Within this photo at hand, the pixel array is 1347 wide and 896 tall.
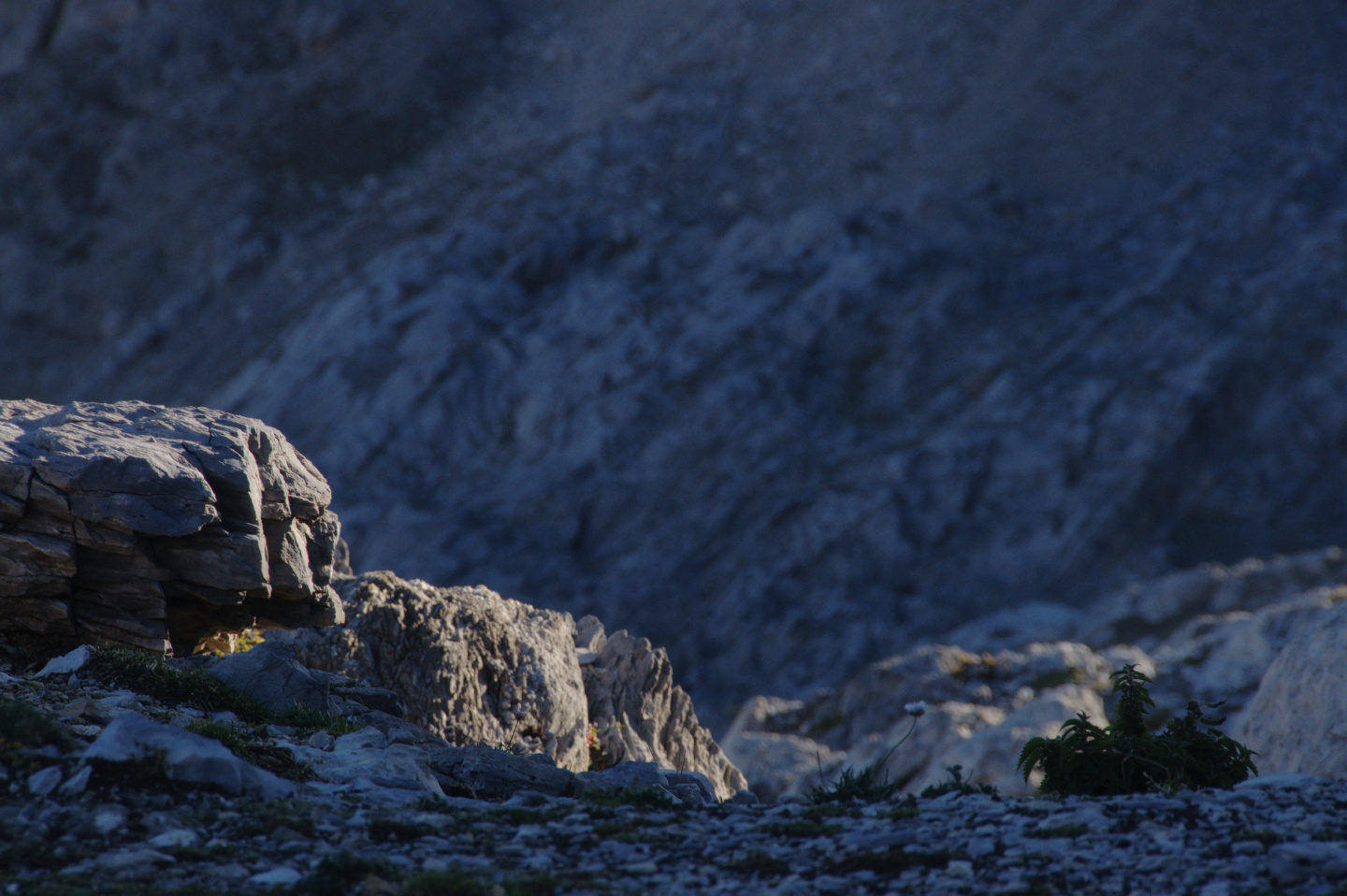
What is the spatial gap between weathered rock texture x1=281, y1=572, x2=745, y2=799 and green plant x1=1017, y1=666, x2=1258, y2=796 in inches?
279

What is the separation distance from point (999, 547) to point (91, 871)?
41.8 m

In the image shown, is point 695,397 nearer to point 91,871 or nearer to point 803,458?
point 803,458

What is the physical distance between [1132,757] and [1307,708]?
5860 millimetres

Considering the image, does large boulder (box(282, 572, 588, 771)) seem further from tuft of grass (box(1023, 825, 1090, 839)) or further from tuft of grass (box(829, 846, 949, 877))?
tuft of grass (box(1023, 825, 1090, 839))

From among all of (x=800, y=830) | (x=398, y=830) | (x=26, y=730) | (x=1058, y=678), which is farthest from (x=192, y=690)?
(x=1058, y=678)

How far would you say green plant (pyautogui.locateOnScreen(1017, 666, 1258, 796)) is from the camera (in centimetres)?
1073

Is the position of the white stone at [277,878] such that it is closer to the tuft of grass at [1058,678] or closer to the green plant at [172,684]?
the green plant at [172,684]

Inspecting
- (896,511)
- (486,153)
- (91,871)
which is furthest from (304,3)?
(91,871)

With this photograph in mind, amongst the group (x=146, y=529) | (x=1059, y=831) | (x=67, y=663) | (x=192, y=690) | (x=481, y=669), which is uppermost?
(x=146, y=529)

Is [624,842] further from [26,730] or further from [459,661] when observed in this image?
[459,661]

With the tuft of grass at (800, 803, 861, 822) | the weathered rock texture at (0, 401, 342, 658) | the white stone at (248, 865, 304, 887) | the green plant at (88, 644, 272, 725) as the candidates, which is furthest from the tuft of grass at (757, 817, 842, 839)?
the weathered rock texture at (0, 401, 342, 658)

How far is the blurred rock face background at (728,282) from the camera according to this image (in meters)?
45.6

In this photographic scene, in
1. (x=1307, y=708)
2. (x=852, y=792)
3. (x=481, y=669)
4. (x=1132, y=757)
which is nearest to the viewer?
(x=1132, y=757)

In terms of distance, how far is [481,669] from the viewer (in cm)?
1572
